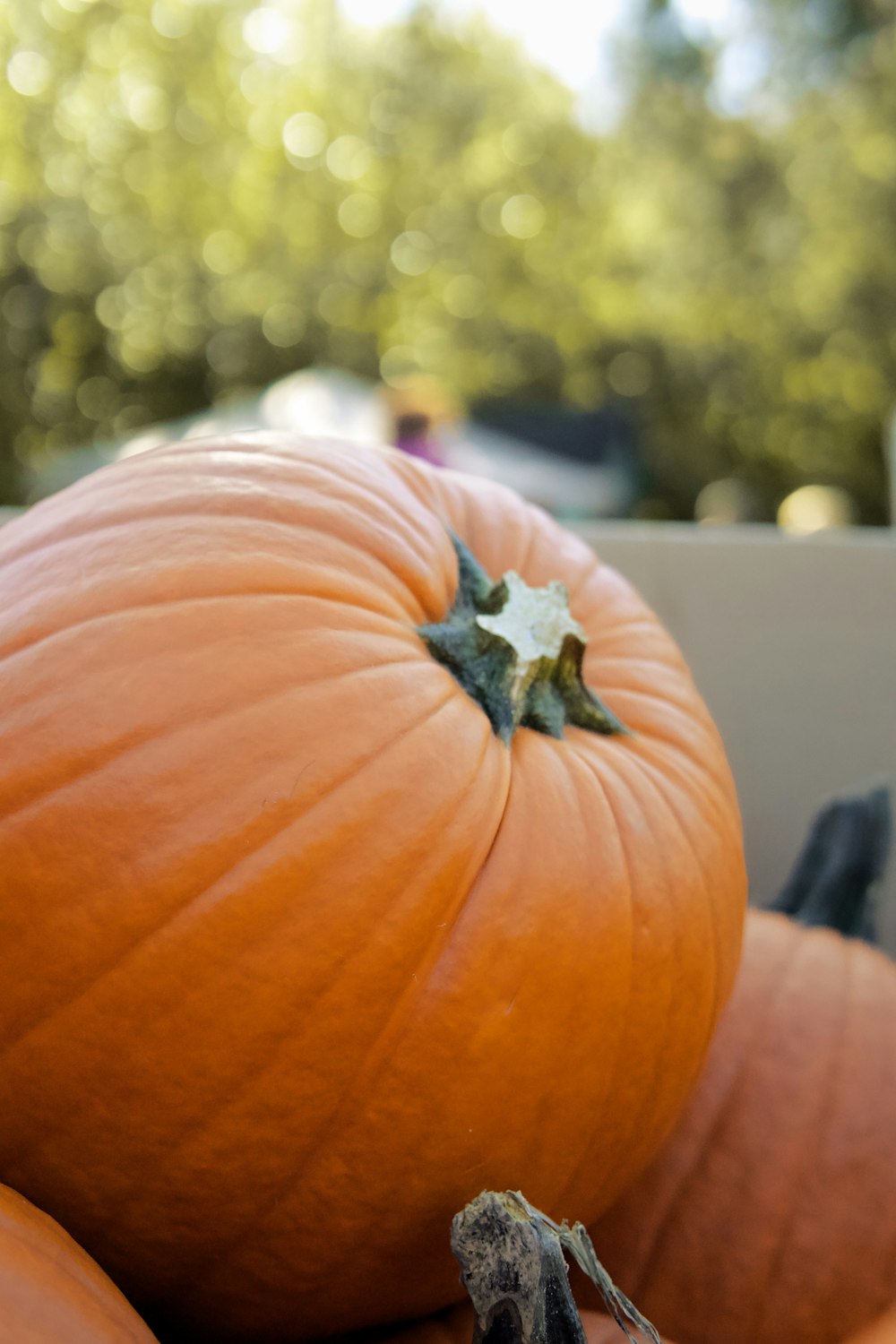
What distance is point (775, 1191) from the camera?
3.11 feet

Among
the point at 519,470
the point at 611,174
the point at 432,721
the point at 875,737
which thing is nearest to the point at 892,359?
the point at 611,174

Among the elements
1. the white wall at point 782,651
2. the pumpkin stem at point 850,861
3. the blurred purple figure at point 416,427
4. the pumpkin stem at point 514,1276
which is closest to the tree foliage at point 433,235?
the blurred purple figure at point 416,427

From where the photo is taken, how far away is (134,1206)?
2.33 feet

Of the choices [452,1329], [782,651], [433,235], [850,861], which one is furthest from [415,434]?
[433,235]

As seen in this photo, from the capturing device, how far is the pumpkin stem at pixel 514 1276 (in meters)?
0.62

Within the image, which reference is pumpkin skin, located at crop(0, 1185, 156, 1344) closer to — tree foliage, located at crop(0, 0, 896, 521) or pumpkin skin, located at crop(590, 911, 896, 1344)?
pumpkin skin, located at crop(590, 911, 896, 1344)

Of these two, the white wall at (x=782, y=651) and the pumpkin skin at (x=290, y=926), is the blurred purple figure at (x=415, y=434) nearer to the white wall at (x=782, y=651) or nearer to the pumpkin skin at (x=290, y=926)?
the white wall at (x=782, y=651)

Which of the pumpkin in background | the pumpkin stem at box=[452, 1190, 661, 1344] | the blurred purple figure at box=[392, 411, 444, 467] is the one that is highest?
the pumpkin stem at box=[452, 1190, 661, 1344]

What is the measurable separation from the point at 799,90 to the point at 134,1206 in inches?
591

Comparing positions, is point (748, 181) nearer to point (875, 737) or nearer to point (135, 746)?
point (875, 737)

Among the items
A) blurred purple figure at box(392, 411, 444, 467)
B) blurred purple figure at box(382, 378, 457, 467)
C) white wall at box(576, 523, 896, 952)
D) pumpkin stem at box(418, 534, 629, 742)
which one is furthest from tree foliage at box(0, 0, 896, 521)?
pumpkin stem at box(418, 534, 629, 742)

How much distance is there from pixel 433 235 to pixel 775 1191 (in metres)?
15.3

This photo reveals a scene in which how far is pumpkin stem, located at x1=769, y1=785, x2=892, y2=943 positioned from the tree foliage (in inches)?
491

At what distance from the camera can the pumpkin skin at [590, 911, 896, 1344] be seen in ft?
3.01
